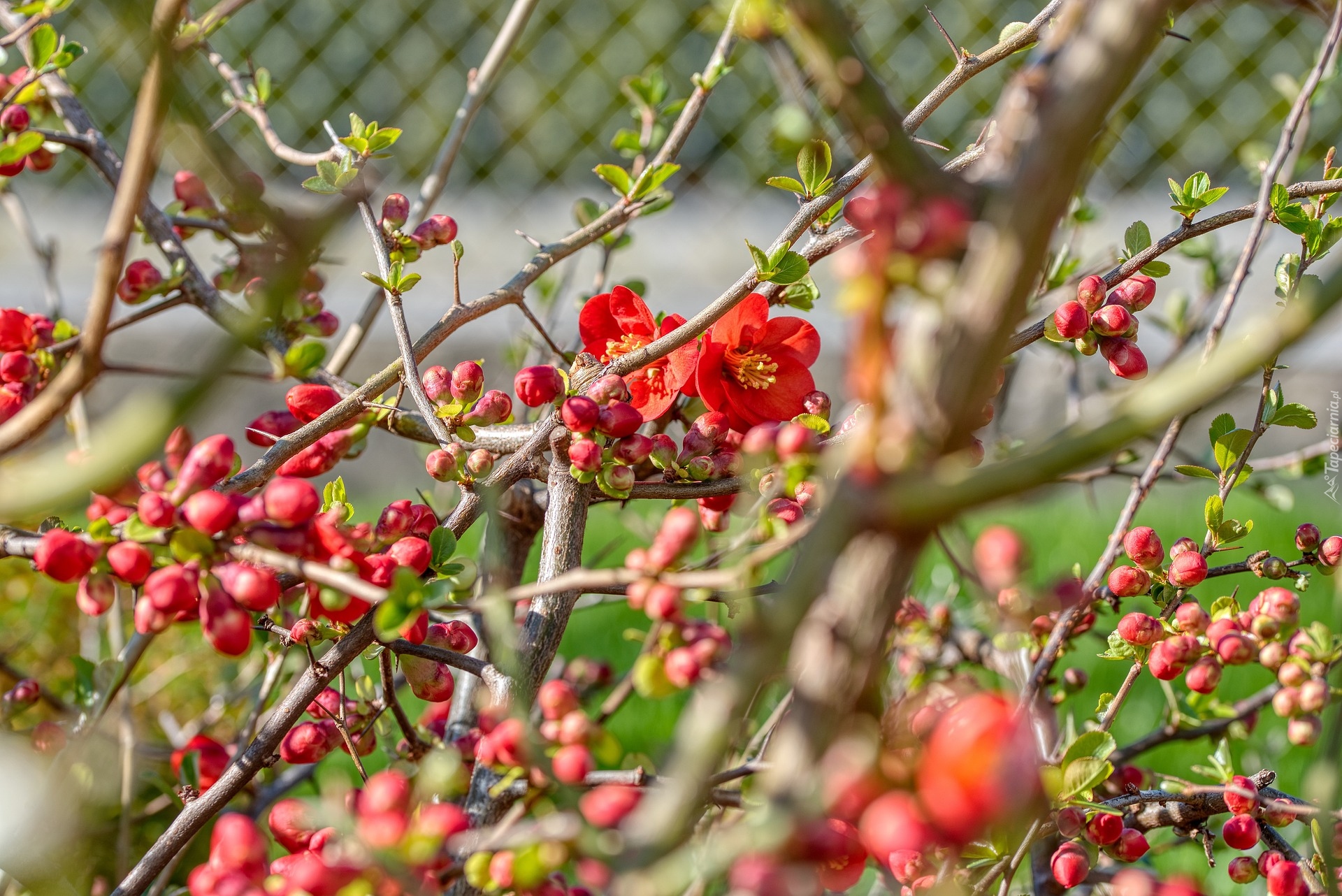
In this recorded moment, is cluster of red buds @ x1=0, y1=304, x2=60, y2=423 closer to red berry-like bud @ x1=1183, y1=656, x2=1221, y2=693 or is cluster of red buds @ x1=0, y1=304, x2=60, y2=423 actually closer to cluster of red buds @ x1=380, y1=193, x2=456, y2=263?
cluster of red buds @ x1=380, y1=193, x2=456, y2=263

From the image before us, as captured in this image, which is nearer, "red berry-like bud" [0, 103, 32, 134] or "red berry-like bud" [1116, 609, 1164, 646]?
"red berry-like bud" [1116, 609, 1164, 646]

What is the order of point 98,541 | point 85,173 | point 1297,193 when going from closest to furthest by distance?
point 98,541 → point 1297,193 → point 85,173

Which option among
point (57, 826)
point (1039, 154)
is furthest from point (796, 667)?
point (57, 826)

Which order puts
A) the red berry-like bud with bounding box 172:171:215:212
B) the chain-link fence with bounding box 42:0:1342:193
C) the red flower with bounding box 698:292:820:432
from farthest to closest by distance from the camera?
1. the chain-link fence with bounding box 42:0:1342:193
2. the red berry-like bud with bounding box 172:171:215:212
3. the red flower with bounding box 698:292:820:432

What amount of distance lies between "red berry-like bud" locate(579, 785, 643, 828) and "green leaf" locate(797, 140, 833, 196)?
36 centimetres

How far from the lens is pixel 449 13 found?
346cm

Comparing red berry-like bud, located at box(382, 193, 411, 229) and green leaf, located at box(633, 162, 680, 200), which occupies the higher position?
red berry-like bud, located at box(382, 193, 411, 229)

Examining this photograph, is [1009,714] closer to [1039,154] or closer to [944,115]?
[1039,154]

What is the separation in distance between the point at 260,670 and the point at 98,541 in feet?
2.23

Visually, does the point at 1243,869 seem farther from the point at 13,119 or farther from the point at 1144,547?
the point at 13,119

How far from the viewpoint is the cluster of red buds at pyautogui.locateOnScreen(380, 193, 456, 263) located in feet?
2.13

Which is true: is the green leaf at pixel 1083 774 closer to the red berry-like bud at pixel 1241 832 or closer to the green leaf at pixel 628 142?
the red berry-like bud at pixel 1241 832

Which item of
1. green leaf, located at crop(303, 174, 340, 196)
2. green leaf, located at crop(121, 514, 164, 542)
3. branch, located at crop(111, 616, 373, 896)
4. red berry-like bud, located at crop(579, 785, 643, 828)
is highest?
green leaf, located at crop(303, 174, 340, 196)

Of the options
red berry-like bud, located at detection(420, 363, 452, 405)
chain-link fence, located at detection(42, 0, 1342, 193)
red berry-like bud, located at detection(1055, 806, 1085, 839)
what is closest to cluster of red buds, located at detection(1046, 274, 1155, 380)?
red berry-like bud, located at detection(1055, 806, 1085, 839)
